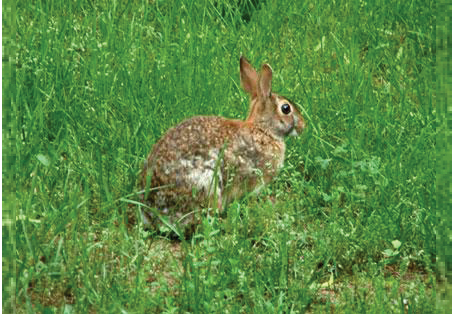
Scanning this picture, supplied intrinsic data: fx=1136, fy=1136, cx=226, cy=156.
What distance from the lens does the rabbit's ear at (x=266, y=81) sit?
22.7 feet

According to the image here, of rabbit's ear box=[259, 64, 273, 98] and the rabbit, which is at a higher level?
rabbit's ear box=[259, 64, 273, 98]

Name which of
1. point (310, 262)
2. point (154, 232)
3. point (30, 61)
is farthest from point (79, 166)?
point (310, 262)

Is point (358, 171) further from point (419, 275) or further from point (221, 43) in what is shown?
point (221, 43)

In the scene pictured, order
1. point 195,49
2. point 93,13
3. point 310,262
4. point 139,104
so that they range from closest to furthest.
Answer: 1. point 310,262
2. point 139,104
3. point 195,49
4. point 93,13

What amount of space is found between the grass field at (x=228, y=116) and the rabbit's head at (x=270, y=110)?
6.2 inches

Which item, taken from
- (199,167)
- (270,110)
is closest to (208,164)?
(199,167)

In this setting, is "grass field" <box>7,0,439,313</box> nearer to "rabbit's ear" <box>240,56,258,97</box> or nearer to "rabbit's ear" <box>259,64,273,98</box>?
"rabbit's ear" <box>240,56,258,97</box>

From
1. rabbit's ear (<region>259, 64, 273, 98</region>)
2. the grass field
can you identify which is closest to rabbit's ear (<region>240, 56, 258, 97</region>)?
rabbit's ear (<region>259, 64, 273, 98</region>)

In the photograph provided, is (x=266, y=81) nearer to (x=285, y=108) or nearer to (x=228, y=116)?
(x=285, y=108)

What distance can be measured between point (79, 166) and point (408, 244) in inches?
72.5

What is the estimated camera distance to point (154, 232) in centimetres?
597

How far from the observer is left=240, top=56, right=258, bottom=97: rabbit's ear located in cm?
704

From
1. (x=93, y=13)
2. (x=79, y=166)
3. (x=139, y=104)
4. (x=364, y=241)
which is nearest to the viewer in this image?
(x=364, y=241)

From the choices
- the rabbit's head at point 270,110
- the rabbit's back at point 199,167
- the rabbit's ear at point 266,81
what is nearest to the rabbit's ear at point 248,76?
the rabbit's head at point 270,110
